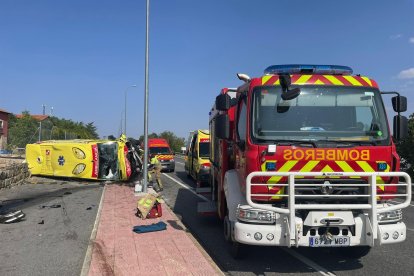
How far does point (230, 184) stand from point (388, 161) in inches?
90.5

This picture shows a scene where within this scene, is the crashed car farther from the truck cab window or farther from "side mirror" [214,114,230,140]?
"side mirror" [214,114,230,140]

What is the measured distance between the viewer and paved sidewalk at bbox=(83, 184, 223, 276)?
5742mm

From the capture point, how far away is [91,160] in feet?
63.6

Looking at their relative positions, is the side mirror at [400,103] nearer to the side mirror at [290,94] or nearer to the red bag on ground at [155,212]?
the side mirror at [290,94]

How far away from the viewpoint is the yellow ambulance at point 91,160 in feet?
62.7

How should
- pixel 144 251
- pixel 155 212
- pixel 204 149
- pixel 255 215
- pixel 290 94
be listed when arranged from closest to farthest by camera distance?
pixel 255 215 → pixel 290 94 → pixel 144 251 → pixel 155 212 → pixel 204 149

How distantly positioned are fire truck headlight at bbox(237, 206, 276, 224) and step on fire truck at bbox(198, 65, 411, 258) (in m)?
0.01

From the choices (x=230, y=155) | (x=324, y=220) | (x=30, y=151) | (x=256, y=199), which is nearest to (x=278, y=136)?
(x=256, y=199)

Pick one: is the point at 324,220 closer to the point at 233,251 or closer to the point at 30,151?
the point at 233,251

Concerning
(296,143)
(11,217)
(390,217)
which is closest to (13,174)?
(11,217)

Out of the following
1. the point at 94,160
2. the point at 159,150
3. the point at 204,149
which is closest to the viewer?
the point at 204,149

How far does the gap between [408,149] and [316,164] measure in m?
16.0

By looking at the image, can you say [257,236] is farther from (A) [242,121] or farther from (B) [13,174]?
(B) [13,174]

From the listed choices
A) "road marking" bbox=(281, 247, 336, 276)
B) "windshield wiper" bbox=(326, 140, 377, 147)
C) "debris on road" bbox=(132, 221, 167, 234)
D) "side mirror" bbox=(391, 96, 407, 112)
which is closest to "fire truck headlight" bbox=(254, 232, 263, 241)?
"road marking" bbox=(281, 247, 336, 276)
